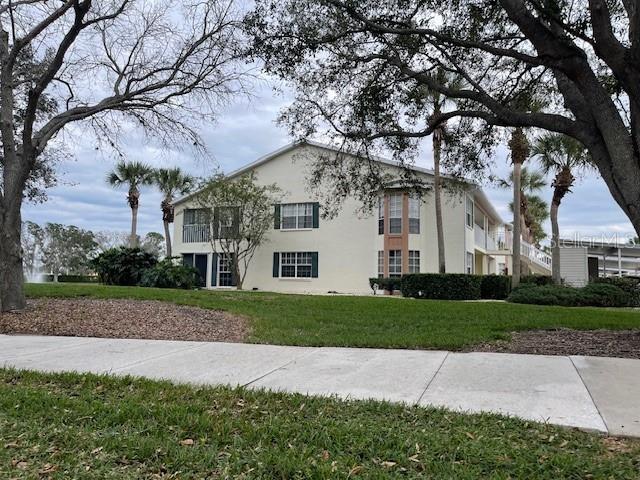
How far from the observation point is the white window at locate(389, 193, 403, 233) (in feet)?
86.9

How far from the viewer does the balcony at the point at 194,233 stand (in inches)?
1213

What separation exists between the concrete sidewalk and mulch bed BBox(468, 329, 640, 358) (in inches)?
25.4

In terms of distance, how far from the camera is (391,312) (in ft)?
44.0

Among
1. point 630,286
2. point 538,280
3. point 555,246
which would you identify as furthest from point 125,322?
point 555,246

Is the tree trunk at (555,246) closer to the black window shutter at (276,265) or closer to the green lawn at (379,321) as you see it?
the green lawn at (379,321)

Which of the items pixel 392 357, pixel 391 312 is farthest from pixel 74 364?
pixel 391 312

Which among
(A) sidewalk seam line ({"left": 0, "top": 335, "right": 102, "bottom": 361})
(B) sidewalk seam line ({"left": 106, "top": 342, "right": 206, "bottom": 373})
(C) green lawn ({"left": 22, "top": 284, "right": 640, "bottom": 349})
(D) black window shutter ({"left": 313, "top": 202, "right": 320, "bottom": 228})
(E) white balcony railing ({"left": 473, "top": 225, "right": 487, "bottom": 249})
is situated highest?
(D) black window shutter ({"left": 313, "top": 202, "right": 320, "bottom": 228})

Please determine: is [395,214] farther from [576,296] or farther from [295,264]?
[576,296]

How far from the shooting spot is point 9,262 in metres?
11.7

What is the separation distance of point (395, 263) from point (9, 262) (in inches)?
715

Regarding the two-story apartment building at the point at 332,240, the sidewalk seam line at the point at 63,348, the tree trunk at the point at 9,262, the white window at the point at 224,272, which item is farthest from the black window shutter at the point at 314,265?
the sidewalk seam line at the point at 63,348

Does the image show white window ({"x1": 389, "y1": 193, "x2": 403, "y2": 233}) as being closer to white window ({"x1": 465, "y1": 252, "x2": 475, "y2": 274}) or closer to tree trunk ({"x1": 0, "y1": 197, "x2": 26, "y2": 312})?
white window ({"x1": 465, "y1": 252, "x2": 475, "y2": 274})

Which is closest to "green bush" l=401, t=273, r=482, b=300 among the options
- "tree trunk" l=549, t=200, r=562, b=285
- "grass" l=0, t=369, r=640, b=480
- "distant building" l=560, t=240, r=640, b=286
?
"tree trunk" l=549, t=200, r=562, b=285

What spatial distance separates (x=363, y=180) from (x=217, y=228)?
55.9 ft
